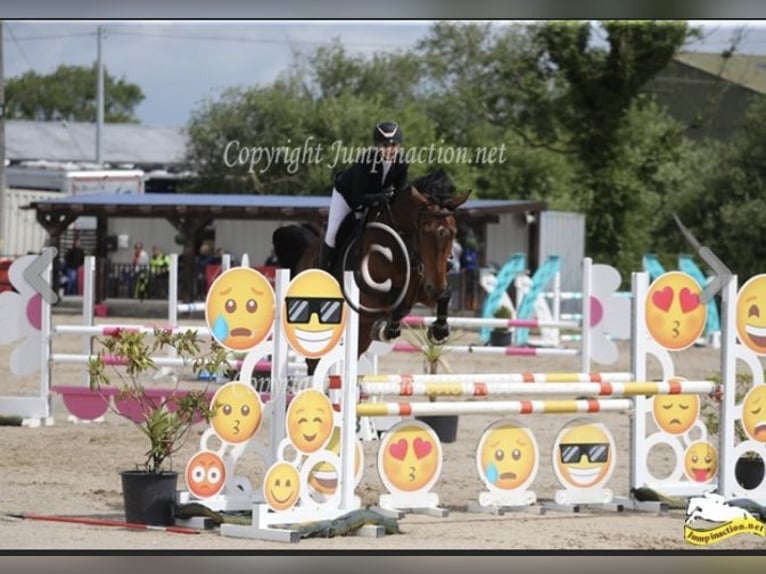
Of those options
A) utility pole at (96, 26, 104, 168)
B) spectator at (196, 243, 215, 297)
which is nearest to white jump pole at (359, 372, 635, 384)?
spectator at (196, 243, 215, 297)

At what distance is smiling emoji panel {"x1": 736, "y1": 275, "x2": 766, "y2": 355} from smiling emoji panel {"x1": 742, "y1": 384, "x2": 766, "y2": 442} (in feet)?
0.66

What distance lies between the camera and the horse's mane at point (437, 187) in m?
6.58

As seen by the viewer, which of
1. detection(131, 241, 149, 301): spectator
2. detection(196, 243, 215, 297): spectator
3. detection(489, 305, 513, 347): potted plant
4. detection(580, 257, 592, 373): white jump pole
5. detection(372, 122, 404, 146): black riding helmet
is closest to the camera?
detection(372, 122, 404, 146): black riding helmet

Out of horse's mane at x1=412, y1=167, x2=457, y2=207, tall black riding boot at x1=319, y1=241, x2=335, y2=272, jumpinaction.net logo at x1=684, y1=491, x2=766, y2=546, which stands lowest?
jumpinaction.net logo at x1=684, y1=491, x2=766, y2=546

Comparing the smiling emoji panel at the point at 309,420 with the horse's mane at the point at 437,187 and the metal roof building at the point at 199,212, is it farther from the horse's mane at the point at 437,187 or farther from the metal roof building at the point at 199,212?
the metal roof building at the point at 199,212

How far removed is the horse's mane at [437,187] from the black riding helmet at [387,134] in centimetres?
22

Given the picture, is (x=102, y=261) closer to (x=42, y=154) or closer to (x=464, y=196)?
(x=42, y=154)

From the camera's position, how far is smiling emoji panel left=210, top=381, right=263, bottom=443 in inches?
237

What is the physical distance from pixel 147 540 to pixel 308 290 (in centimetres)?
123

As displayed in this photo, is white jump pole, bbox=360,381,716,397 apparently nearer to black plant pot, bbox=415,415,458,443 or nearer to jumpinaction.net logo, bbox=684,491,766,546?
jumpinaction.net logo, bbox=684,491,766,546

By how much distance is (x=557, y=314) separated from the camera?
1612 centimetres

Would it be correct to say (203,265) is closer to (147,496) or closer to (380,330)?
(380,330)

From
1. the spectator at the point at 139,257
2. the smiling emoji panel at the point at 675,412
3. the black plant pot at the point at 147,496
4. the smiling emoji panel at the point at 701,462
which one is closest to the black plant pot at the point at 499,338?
the spectator at the point at 139,257

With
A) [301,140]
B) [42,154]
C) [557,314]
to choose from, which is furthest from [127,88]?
[557,314]
